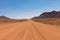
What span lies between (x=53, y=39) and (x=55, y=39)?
5.1 inches

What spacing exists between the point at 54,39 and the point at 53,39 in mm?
66

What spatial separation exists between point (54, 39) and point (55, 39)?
2.5 inches

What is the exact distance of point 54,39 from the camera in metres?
7.80

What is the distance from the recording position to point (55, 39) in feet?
25.6

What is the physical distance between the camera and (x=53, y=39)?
7.79m
